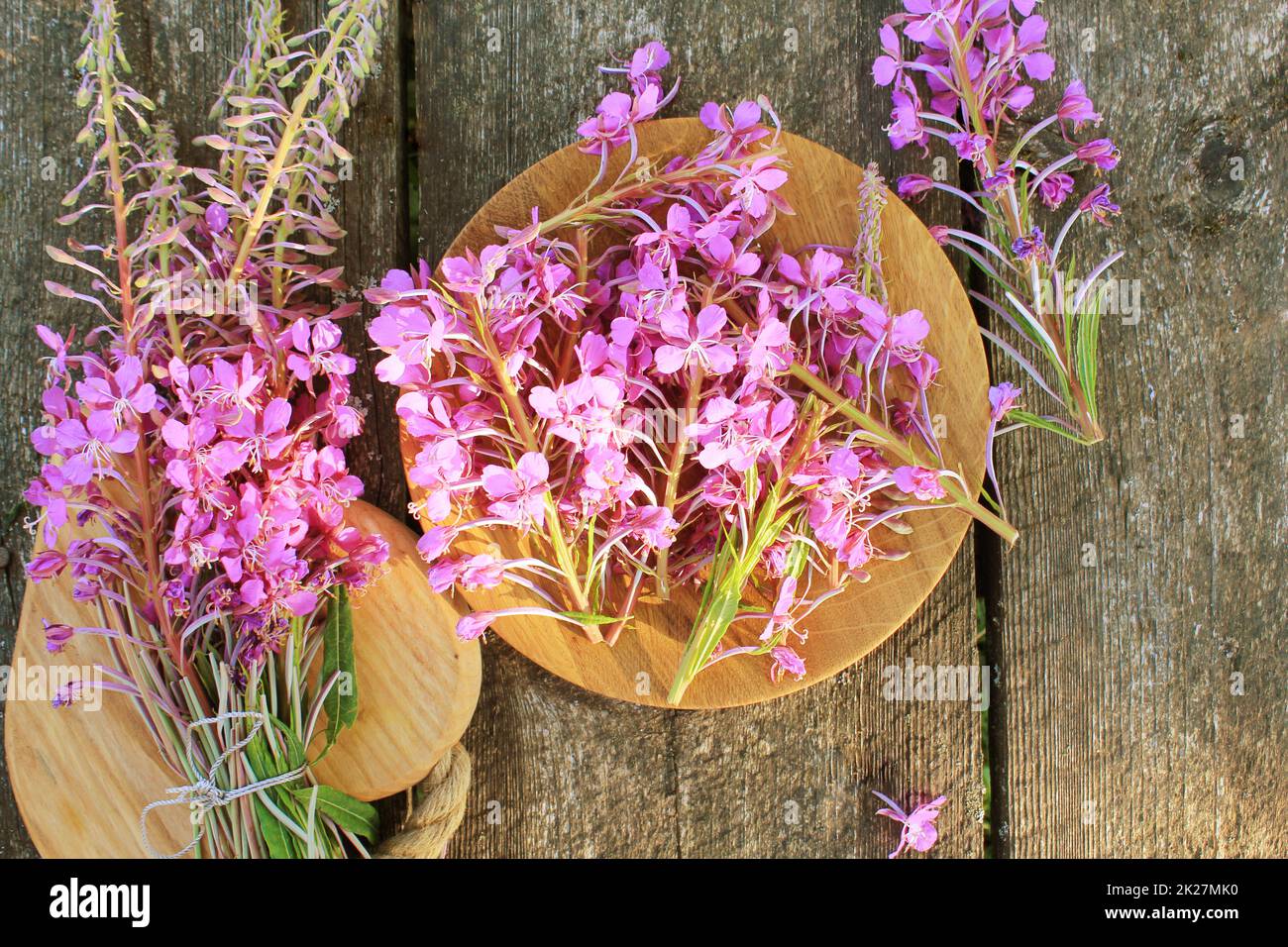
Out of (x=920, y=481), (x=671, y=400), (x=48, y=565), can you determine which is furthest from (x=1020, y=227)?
(x=48, y=565)

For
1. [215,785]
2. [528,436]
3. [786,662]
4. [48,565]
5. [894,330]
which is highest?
[894,330]

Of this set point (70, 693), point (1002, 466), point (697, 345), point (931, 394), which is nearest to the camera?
point (697, 345)

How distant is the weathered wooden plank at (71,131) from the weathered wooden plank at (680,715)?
57 millimetres

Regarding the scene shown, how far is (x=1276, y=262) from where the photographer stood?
4.21ft

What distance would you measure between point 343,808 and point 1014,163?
1133 mm

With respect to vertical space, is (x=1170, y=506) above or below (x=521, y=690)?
above

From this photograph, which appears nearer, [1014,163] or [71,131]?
[1014,163]

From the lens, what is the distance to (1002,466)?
1291 millimetres

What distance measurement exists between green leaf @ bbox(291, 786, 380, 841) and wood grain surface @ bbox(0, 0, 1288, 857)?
160 millimetres

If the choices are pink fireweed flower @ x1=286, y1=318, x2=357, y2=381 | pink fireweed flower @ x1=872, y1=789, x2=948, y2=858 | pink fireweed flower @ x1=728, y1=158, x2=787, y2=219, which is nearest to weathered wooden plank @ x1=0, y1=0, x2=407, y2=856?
pink fireweed flower @ x1=286, y1=318, x2=357, y2=381

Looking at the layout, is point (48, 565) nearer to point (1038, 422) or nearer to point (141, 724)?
point (141, 724)

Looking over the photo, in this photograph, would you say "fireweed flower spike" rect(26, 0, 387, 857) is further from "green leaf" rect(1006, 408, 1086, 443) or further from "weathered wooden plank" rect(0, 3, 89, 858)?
"green leaf" rect(1006, 408, 1086, 443)

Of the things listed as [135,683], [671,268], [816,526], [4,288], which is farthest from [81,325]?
[816,526]

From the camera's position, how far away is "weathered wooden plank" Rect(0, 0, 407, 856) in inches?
51.4
